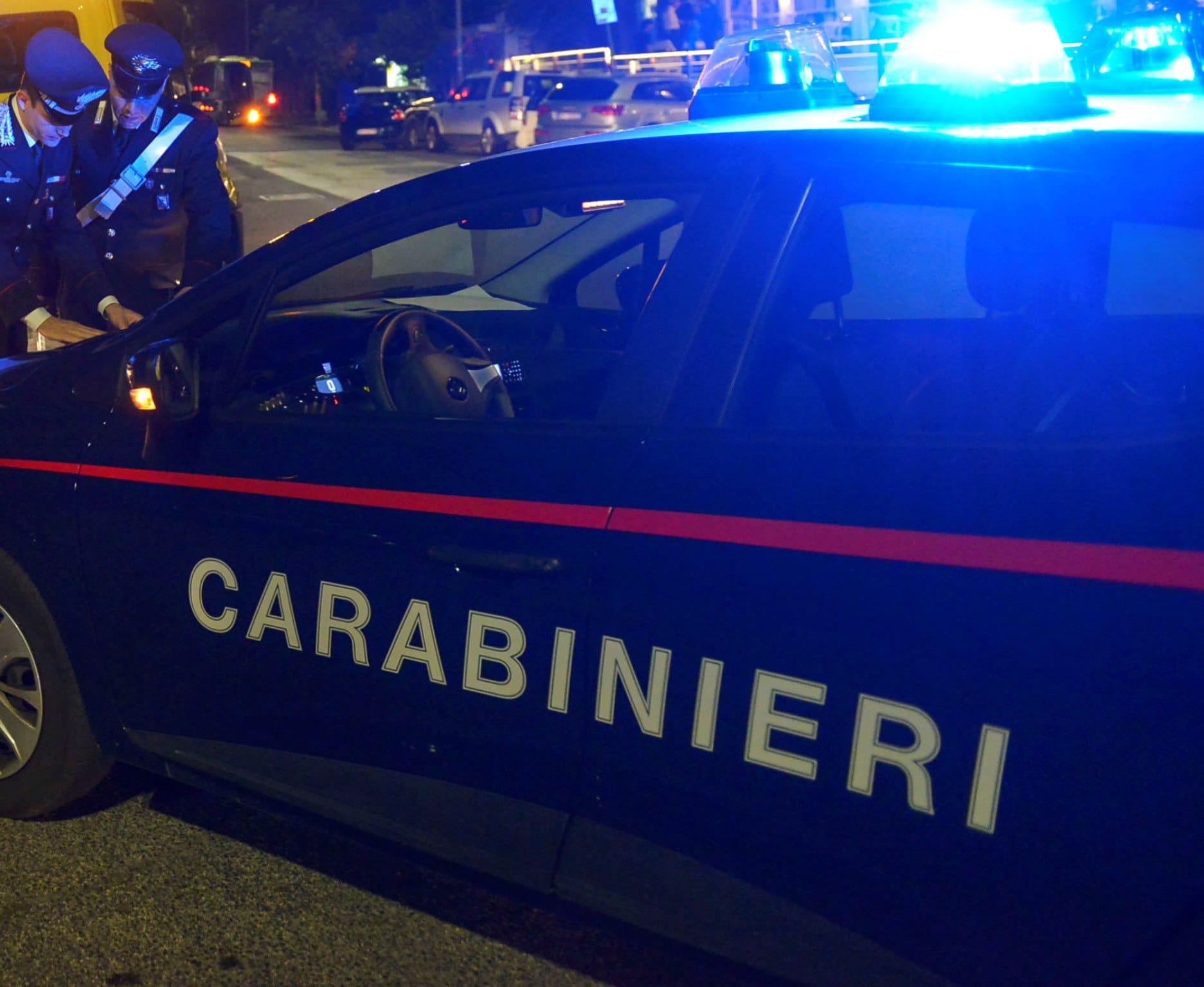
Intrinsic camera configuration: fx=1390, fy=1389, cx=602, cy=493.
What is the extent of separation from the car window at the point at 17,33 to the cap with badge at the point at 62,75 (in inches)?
208

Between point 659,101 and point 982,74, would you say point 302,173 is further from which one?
point 982,74

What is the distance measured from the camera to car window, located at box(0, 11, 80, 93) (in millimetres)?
9438

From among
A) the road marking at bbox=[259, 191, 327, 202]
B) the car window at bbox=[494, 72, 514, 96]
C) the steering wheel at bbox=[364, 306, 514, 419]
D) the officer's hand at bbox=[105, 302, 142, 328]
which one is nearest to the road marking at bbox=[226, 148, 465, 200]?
the road marking at bbox=[259, 191, 327, 202]

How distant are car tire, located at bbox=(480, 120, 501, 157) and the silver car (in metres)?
3.12

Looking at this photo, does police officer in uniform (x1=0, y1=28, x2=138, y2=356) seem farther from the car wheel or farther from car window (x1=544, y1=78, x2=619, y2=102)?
the car wheel

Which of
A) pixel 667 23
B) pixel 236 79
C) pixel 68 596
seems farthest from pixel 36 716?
pixel 236 79

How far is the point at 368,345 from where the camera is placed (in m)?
2.78

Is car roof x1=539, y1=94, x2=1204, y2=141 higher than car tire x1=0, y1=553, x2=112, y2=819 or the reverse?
higher

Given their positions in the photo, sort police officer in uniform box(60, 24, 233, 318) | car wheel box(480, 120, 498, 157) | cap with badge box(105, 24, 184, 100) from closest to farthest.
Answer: cap with badge box(105, 24, 184, 100)
police officer in uniform box(60, 24, 233, 318)
car wheel box(480, 120, 498, 157)

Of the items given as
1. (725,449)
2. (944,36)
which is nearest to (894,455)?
(725,449)

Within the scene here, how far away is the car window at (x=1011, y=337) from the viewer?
77.0 inches

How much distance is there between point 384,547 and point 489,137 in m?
30.0

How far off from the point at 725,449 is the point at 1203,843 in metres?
0.82

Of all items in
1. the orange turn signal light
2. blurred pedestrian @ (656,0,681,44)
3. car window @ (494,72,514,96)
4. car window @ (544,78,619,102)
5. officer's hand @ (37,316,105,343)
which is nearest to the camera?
the orange turn signal light
